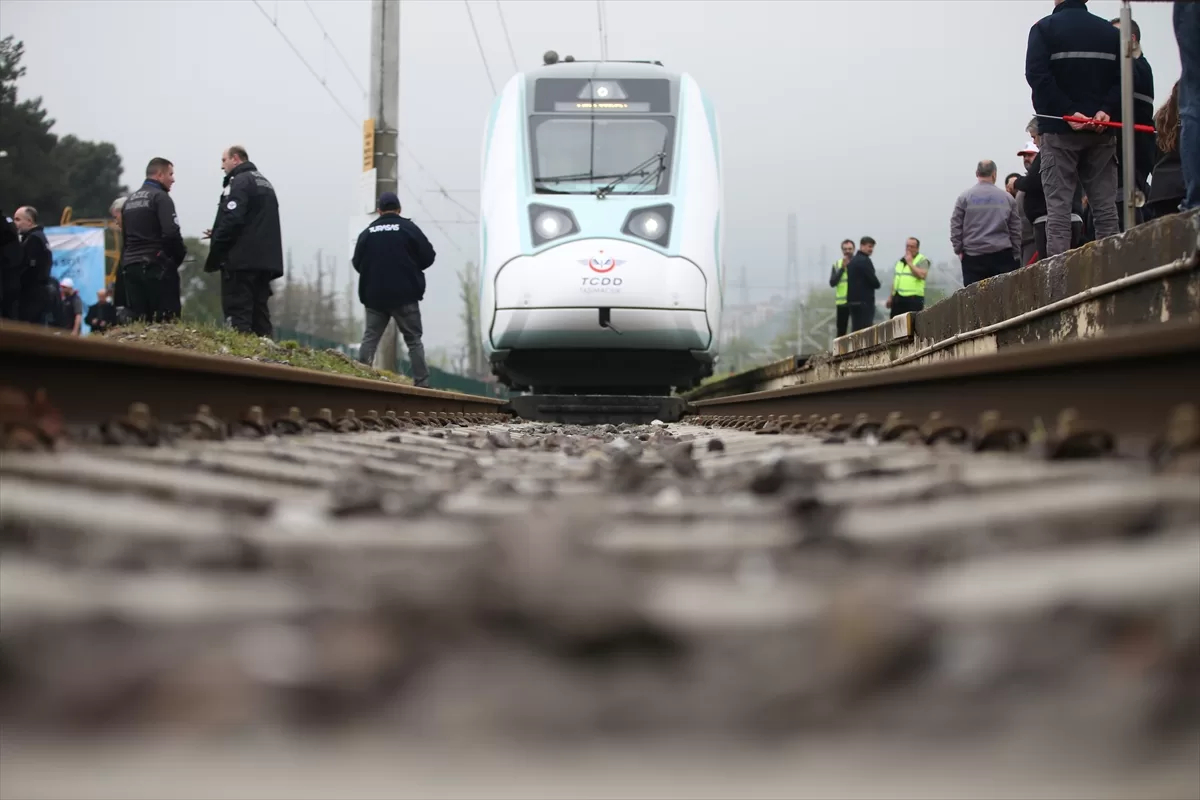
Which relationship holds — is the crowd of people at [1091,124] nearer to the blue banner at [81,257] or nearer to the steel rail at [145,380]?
the steel rail at [145,380]

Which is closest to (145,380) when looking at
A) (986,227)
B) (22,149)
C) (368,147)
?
(986,227)

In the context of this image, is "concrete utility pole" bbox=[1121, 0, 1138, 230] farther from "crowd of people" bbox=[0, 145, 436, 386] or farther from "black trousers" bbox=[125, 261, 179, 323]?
"black trousers" bbox=[125, 261, 179, 323]

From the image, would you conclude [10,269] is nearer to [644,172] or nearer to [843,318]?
[644,172]

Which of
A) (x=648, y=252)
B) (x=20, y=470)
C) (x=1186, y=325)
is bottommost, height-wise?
(x=20, y=470)

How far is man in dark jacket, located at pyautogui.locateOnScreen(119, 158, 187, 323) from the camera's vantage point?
889cm

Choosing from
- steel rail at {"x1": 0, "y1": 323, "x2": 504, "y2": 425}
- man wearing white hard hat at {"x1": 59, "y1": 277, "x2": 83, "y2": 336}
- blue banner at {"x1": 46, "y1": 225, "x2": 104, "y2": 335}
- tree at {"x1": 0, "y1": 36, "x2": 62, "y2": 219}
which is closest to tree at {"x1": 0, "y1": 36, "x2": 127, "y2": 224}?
tree at {"x1": 0, "y1": 36, "x2": 62, "y2": 219}

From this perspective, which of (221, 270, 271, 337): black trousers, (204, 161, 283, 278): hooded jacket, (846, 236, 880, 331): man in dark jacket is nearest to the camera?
(204, 161, 283, 278): hooded jacket

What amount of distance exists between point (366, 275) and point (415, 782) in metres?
10.0

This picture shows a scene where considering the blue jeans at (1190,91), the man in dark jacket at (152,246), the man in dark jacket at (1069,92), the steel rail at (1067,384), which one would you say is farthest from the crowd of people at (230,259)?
the blue jeans at (1190,91)

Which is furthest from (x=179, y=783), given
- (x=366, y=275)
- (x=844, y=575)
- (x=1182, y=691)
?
(x=366, y=275)

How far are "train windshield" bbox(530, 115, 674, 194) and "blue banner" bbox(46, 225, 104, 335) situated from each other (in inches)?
543

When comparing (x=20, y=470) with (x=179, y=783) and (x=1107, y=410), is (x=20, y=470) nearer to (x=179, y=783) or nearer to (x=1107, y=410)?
(x=179, y=783)

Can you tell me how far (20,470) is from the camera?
5.76ft

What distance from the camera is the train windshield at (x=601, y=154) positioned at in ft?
28.0
